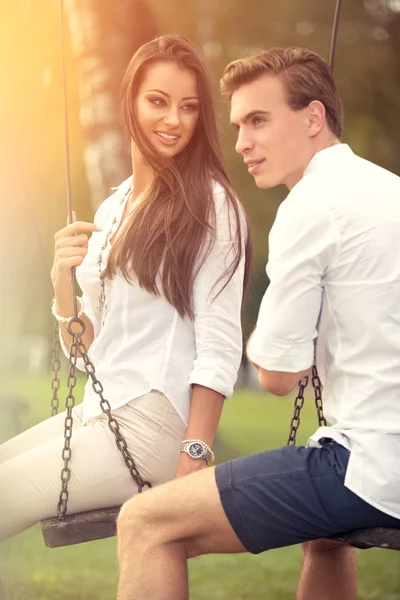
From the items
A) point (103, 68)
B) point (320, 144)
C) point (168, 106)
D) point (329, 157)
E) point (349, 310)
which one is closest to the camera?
point (349, 310)

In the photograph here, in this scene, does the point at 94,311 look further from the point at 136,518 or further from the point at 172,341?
the point at 136,518

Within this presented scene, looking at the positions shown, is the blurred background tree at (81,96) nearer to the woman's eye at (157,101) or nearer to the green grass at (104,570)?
the green grass at (104,570)

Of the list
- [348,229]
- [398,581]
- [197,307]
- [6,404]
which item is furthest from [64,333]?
[398,581]

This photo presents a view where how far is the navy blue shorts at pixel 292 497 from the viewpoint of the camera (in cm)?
135

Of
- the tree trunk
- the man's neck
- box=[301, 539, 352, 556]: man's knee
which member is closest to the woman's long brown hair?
the man's neck

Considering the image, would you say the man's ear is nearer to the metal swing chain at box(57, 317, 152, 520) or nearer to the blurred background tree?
the metal swing chain at box(57, 317, 152, 520)

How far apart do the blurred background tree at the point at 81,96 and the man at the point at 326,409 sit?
6.07ft

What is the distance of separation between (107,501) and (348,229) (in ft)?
2.28

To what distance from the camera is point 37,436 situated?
1.94m

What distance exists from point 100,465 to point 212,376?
259 mm

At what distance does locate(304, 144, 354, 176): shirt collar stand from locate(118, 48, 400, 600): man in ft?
0.18

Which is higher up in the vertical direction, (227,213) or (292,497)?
(227,213)

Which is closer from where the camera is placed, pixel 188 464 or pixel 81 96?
pixel 188 464

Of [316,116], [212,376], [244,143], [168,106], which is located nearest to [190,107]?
[168,106]
